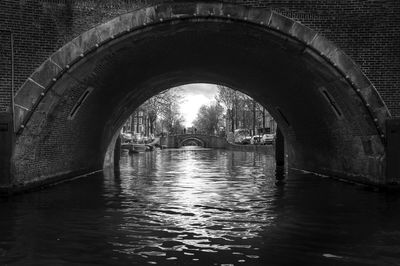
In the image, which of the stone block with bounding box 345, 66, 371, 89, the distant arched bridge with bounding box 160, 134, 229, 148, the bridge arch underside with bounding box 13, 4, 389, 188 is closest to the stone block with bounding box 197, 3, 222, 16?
the bridge arch underside with bounding box 13, 4, 389, 188

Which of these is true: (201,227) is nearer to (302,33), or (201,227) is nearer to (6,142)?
(6,142)

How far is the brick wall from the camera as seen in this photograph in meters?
13.1

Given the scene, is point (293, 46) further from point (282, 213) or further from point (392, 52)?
point (282, 213)

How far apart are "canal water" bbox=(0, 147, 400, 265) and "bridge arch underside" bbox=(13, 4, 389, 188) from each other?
1651 millimetres

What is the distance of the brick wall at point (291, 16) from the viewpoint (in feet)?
42.9

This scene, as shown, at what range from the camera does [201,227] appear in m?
8.87

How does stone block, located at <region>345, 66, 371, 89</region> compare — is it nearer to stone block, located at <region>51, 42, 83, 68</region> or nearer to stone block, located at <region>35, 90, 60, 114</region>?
stone block, located at <region>51, 42, 83, 68</region>

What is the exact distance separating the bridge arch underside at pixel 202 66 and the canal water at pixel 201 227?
5.42 ft

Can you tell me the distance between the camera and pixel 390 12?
1374cm

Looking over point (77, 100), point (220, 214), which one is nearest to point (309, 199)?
Answer: point (220, 214)

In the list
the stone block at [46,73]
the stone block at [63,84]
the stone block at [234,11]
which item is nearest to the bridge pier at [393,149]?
the stone block at [234,11]

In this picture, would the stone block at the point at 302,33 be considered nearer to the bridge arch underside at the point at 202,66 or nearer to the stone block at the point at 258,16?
the bridge arch underside at the point at 202,66

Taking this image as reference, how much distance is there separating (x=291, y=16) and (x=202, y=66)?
282 inches

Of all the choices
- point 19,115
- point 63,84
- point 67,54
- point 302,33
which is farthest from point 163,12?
point 19,115
